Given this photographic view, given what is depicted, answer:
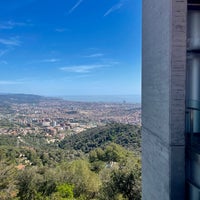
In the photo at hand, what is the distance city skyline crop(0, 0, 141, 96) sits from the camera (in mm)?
18256

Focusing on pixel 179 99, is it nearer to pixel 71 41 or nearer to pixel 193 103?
pixel 193 103

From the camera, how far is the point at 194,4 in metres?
3.20

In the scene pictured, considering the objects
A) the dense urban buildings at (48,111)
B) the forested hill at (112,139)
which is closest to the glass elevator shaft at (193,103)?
the forested hill at (112,139)

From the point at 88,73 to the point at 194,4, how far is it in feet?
223

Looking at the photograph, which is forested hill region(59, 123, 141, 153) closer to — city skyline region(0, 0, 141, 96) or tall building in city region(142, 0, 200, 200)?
city skyline region(0, 0, 141, 96)

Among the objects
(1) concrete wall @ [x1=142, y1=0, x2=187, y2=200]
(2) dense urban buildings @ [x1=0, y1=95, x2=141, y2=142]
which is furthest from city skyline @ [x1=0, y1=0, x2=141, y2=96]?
(2) dense urban buildings @ [x1=0, y1=95, x2=141, y2=142]

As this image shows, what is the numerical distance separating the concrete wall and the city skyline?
294cm

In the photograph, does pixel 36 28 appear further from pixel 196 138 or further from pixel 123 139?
pixel 196 138

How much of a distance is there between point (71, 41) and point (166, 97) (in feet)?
139

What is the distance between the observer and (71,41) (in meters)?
43.8

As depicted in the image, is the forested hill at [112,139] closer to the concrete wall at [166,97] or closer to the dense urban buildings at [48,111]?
the concrete wall at [166,97]

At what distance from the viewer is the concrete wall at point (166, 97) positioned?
308 centimetres

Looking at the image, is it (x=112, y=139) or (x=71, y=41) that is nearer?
(x=112, y=139)

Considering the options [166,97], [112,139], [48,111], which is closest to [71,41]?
[112,139]
